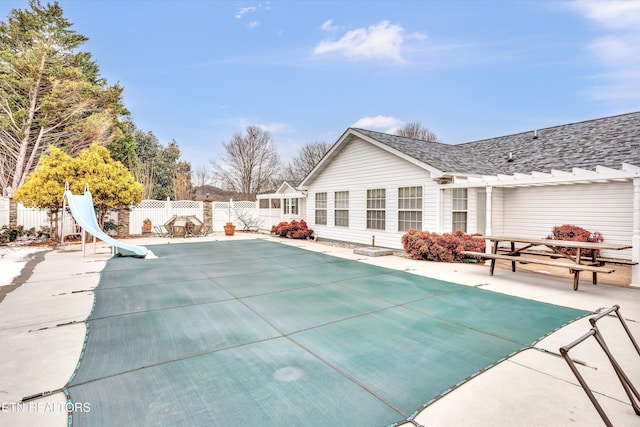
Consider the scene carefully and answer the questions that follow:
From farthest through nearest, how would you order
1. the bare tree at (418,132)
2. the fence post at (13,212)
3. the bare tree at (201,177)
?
the bare tree at (418,132) → the bare tree at (201,177) → the fence post at (13,212)

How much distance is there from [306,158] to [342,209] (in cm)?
2021

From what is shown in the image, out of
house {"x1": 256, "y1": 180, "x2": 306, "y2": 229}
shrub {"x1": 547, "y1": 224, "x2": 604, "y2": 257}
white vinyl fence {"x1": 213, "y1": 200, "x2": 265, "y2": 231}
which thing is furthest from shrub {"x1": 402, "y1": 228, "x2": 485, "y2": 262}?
white vinyl fence {"x1": 213, "y1": 200, "x2": 265, "y2": 231}

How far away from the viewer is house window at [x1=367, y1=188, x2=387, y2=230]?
11.4 m

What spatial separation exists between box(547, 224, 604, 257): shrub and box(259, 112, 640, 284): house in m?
0.28

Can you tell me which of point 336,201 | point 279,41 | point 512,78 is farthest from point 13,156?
point 512,78

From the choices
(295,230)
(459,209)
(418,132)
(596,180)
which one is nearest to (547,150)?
(459,209)

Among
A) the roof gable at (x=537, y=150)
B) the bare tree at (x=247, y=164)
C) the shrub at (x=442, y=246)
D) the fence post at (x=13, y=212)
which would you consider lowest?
the shrub at (x=442, y=246)

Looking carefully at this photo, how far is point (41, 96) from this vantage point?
17188mm

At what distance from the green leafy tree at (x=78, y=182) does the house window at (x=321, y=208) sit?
8.01 meters

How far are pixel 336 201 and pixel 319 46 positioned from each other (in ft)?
35.2

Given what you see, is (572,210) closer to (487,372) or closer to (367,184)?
(367,184)

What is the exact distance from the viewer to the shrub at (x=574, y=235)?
338 inches

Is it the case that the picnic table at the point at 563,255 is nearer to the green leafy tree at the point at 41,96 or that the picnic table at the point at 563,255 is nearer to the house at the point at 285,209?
the house at the point at 285,209

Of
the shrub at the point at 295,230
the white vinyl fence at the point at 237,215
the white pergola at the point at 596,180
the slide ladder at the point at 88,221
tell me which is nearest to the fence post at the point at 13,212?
the slide ladder at the point at 88,221
